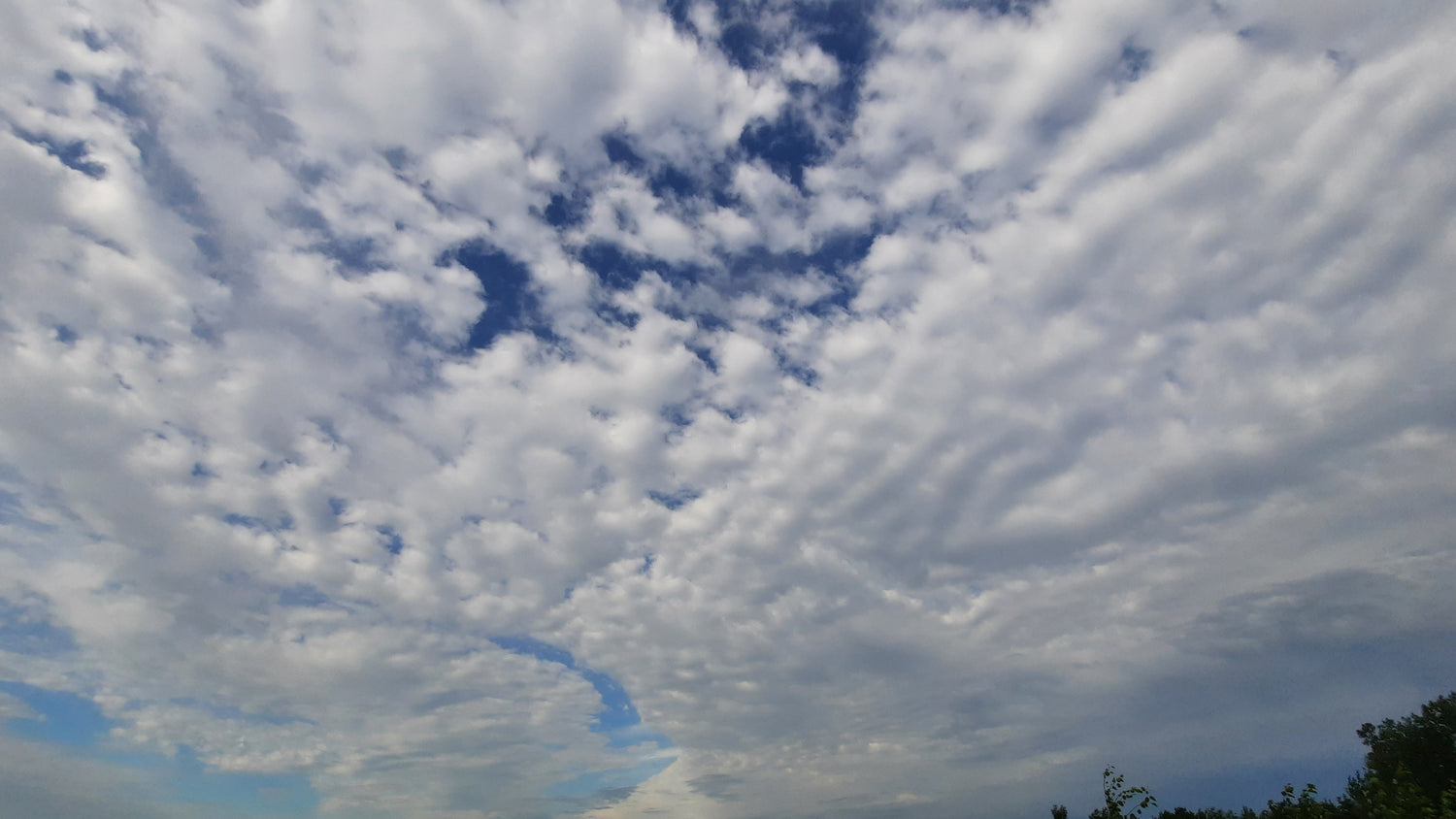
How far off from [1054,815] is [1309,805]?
54.7 ft

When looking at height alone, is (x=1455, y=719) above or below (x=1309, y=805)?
above

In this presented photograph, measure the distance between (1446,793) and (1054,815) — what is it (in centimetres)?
2259

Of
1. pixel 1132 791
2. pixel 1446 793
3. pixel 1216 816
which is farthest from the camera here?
pixel 1216 816

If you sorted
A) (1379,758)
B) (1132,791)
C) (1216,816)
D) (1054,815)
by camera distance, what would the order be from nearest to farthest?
1. (1132,791)
2. (1054,815)
3. (1216,816)
4. (1379,758)

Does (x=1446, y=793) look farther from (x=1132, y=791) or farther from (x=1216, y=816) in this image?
(x=1216, y=816)

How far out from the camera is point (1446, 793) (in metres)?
29.0

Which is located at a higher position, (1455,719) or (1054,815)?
(1455,719)

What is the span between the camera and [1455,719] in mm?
83938

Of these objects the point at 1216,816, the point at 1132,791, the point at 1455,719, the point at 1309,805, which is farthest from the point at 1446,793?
the point at 1455,719

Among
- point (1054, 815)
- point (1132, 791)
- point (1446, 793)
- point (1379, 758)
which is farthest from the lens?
point (1379, 758)

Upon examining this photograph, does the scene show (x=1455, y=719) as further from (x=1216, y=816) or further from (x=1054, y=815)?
(x=1054, y=815)

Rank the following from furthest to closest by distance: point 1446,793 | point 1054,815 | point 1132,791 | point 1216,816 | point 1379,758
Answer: point 1379,758, point 1216,816, point 1054,815, point 1132,791, point 1446,793

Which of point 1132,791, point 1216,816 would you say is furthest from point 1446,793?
point 1216,816

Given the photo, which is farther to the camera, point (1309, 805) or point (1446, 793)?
point (1309, 805)
